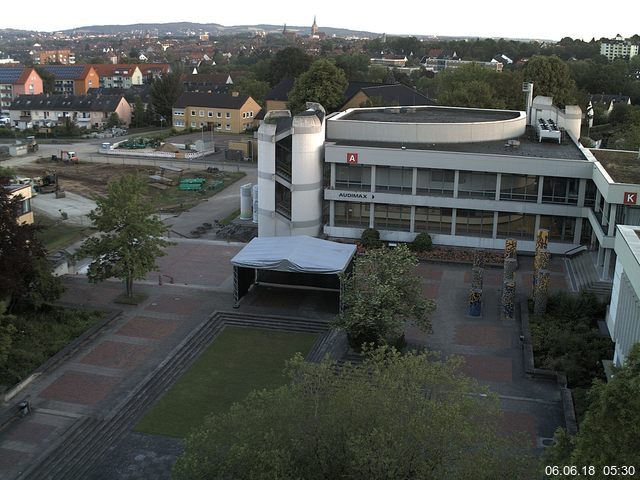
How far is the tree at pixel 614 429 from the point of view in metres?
13.4

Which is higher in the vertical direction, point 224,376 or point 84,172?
point 224,376

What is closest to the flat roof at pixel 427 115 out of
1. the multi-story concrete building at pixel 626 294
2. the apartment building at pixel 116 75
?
the multi-story concrete building at pixel 626 294

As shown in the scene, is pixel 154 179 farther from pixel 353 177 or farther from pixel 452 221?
pixel 452 221

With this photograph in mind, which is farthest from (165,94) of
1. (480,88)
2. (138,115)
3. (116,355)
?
(116,355)

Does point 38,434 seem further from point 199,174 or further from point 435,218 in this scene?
point 199,174

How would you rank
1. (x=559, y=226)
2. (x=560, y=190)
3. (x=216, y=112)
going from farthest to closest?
(x=216, y=112)
(x=559, y=226)
(x=560, y=190)

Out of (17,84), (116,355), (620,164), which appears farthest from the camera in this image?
(17,84)

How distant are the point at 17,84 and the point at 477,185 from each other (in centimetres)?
11712

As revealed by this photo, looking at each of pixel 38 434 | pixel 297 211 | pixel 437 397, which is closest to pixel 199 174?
pixel 297 211

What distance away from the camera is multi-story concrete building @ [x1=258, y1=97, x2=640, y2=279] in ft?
138

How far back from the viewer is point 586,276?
3734 cm

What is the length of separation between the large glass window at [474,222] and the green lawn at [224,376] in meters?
15.6

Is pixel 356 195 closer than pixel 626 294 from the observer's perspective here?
No

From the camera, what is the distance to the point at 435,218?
44.3 metres
